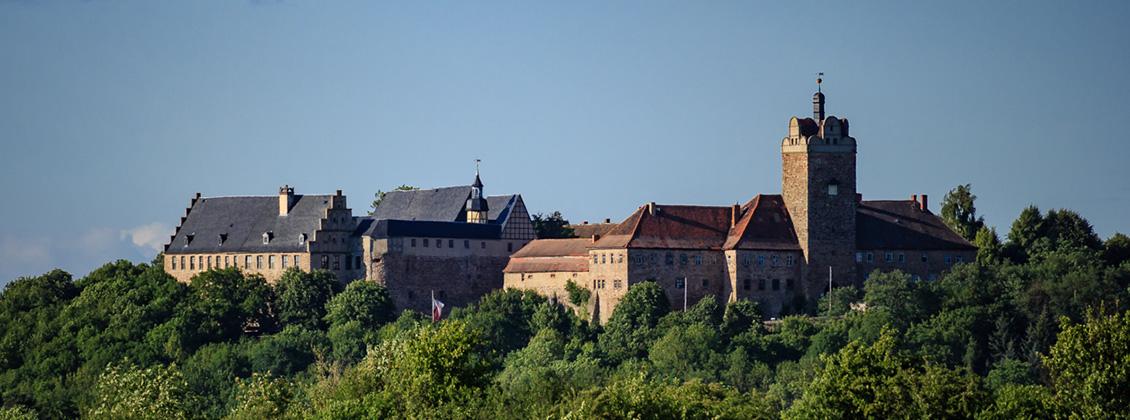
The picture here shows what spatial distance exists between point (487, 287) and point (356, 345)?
7299mm

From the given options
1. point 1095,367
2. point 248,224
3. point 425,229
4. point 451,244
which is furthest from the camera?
point 248,224

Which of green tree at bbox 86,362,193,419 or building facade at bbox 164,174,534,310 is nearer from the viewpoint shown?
green tree at bbox 86,362,193,419

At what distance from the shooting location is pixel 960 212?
137625mm

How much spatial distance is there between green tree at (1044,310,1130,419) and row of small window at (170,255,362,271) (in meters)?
53.1

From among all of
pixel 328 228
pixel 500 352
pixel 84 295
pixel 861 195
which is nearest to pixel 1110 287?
pixel 861 195

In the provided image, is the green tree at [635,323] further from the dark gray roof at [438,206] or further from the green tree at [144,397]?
the green tree at [144,397]

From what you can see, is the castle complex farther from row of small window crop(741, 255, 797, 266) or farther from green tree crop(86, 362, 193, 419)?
green tree crop(86, 362, 193, 419)

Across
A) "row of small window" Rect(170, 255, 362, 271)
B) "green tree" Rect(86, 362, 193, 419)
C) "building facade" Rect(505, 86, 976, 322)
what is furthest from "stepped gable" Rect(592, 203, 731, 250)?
"green tree" Rect(86, 362, 193, 419)

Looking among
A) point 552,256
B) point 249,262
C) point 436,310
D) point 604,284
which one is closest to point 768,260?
point 604,284

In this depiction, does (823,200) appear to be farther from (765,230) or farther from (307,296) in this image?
(307,296)

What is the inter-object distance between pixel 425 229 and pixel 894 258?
65.3ft

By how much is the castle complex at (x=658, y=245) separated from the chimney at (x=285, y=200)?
1.02 feet

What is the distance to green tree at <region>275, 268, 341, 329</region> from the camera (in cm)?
12825

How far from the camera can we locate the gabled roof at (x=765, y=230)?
122438 millimetres
